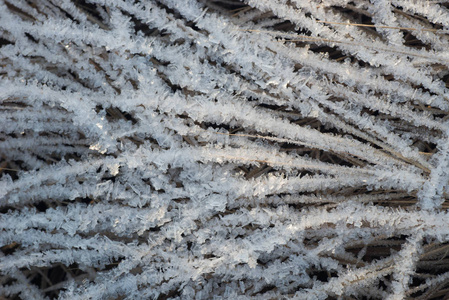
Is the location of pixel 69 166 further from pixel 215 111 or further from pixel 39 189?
pixel 215 111

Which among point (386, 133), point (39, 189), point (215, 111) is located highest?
point (386, 133)

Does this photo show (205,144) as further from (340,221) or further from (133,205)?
(340,221)

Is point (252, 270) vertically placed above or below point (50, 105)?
below

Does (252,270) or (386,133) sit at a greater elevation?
(386,133)

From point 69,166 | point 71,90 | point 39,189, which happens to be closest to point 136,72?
point 71,90

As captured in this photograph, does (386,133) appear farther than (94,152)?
No

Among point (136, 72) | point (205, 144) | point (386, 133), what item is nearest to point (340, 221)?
point (386, 133)
